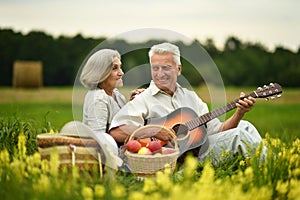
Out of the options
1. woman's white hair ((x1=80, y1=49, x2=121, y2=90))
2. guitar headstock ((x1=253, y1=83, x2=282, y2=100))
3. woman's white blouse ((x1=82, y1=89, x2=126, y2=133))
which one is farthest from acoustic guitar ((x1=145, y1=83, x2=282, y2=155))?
woman's white hair ((x1=80, y1=49, x2=121, y2=90))

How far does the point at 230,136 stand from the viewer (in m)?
5.76

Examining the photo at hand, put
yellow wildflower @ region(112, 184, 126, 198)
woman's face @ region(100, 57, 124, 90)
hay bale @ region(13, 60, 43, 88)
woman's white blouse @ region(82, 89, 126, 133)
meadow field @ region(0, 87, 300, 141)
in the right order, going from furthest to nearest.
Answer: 1. hay bale @ region(13, 60, 43, 88)
2. meadow field @ region(0, 87, 300, 141)
3. woman's face @ region(100, 57, 124, 90)
4. woman's white blouse @ region(82, 89, 126, 133)
5. yellow wildflower @ region(112, 184, 126, 198)

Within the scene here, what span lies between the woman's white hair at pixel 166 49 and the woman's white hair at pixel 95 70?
0.44m

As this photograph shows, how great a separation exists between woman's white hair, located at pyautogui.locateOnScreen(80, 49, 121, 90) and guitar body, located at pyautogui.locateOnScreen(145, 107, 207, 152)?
0.67m

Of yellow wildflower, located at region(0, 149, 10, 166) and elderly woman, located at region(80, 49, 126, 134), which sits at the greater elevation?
elderly woman, located at region(80, 49, 126, 134)

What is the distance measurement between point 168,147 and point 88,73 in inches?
43.5

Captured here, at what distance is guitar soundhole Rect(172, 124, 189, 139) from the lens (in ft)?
18.3

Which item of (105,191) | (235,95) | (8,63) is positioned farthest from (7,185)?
(8,63)

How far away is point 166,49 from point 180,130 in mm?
838

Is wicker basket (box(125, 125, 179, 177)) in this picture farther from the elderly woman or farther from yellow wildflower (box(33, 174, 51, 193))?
yellow wildflower (box(33, 174, 51, 193))

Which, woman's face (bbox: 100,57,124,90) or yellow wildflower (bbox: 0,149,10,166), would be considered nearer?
yellow wildflower (bbox: 0,149,10,166)

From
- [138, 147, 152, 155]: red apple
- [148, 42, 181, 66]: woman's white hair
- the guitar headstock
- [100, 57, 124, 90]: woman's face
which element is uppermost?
[148, 42, 181, 66]: woman's white hair

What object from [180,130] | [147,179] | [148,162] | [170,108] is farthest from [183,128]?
[147,179]

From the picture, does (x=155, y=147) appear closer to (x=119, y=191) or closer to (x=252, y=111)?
(x=119, y=191)
